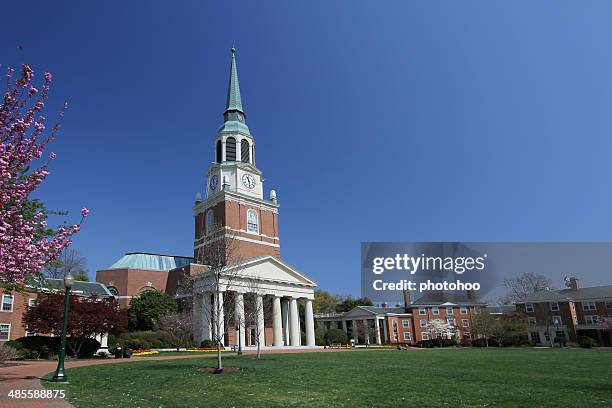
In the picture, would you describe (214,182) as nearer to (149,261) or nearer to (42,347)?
(149,261)

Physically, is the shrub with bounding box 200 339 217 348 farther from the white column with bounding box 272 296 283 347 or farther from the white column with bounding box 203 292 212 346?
the white column with bounding box 272 296 283 347

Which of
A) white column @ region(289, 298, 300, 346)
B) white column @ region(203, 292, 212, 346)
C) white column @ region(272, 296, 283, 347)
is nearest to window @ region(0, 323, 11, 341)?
white column @ region(203, 292, 212, 346)

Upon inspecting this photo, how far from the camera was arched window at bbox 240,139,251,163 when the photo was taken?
204 ft

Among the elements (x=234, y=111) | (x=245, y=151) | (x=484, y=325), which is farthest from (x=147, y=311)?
(x=484, y=325)

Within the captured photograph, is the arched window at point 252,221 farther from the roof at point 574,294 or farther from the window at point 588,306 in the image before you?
the window at point 588,306

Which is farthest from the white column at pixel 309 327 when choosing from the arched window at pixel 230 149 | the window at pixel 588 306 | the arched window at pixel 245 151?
the window at pixel 588 306

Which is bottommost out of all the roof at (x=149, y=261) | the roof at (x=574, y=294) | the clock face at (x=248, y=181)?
the roof at (x=574, y=294)

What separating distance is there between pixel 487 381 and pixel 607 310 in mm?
59580

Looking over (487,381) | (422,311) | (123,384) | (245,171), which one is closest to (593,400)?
(487,381)

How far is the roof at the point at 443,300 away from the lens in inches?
2950

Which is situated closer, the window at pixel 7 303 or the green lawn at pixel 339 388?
the green lawn at pixel 339 388

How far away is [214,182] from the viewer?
201 feet

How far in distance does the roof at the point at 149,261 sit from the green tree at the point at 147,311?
1080 cm

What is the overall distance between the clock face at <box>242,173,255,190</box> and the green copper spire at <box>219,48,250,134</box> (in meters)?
6.72
